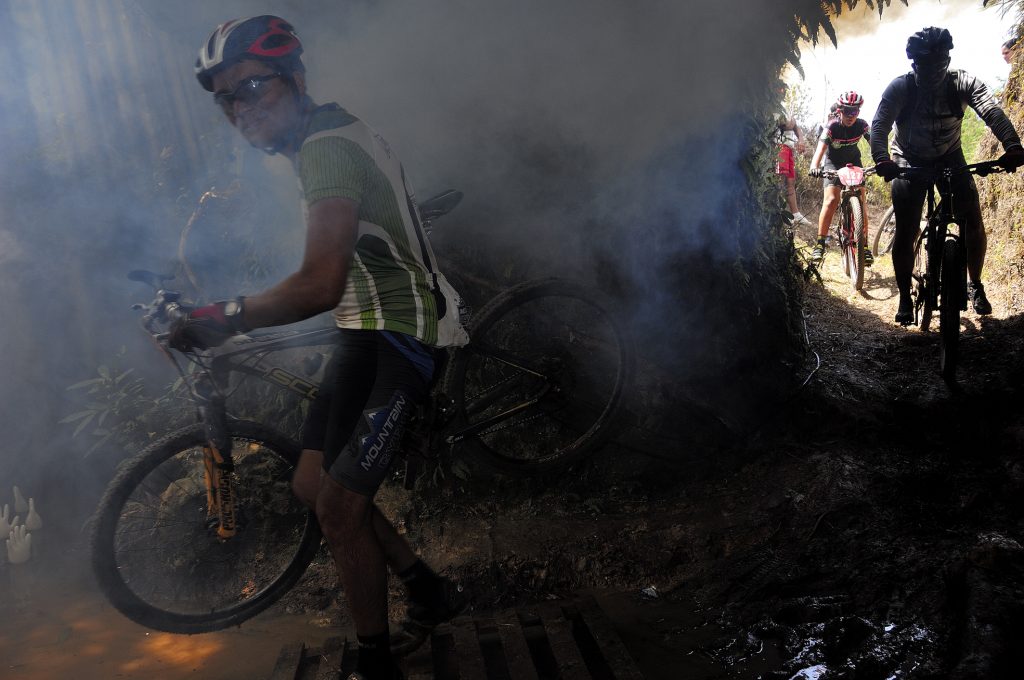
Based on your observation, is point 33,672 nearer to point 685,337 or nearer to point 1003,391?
point 685,337

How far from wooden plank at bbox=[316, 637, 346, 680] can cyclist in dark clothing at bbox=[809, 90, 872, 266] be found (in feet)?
26.9

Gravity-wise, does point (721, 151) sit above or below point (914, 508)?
above

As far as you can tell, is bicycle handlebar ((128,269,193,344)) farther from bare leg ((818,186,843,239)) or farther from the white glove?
bare leg ((818,186,843,239))

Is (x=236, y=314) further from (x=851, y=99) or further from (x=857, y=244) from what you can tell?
(x=851, y=99)

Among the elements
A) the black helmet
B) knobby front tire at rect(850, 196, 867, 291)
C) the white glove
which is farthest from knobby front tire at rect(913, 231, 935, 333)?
the white glove

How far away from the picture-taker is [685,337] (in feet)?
14.5

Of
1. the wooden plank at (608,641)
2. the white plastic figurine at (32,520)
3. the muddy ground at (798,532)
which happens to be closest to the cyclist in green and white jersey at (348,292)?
the wooden plank at (608,641)

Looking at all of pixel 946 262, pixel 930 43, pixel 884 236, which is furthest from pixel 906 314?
pixel 884 236

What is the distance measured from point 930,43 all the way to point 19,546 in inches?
307

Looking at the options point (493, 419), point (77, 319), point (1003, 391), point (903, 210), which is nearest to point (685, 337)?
point (493, 419)

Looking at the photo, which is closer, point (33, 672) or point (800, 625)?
point (800, 625)

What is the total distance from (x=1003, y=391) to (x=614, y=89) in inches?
131

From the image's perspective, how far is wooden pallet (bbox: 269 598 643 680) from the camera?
3059mm

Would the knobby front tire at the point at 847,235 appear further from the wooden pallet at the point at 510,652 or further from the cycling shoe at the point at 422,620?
the cycling shoe at the point at 422,620
